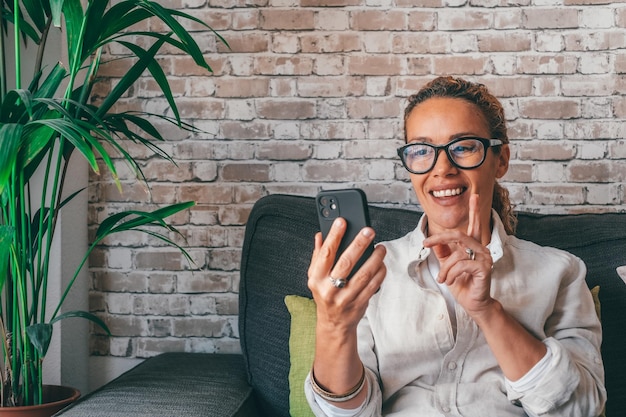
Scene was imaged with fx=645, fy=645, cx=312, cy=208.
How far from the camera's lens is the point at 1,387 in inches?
60.2

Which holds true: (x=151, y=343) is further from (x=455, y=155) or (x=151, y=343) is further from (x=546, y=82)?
(x=546, y=82)

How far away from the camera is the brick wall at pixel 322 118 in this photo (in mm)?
2008

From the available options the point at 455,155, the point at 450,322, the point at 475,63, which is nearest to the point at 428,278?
the point at 450,322

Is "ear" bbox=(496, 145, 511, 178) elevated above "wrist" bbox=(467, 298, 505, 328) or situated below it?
above

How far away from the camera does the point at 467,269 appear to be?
1.12m

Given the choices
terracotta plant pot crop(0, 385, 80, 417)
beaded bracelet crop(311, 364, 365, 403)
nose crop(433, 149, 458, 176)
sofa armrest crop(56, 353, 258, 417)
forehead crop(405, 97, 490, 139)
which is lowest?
terracotta plant pot crop(0, 385, 80, 417)

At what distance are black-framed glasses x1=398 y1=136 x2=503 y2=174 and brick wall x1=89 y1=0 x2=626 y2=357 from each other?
704 millimetres

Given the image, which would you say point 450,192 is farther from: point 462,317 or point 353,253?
point 353,253

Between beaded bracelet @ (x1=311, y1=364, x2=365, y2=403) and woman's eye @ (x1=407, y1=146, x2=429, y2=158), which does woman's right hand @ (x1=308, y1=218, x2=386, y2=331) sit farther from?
woman's eye @ (x1=407, y1=146, x2=429, y2=158)

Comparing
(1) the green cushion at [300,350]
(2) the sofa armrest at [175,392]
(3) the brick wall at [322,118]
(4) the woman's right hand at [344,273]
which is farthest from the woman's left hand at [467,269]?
(3) the brick wall at [322,118]

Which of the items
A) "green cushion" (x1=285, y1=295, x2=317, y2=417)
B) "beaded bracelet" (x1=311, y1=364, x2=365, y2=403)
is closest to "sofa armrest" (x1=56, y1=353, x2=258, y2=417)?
"green cushion" (x1=285, y1=295, x2=317, y2=417)

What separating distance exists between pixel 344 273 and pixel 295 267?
2.18ft

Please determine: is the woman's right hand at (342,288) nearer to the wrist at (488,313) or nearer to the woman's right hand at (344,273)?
the woman's right hand at (344,273)

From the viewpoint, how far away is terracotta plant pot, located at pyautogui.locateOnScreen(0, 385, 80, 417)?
1.48 meters
